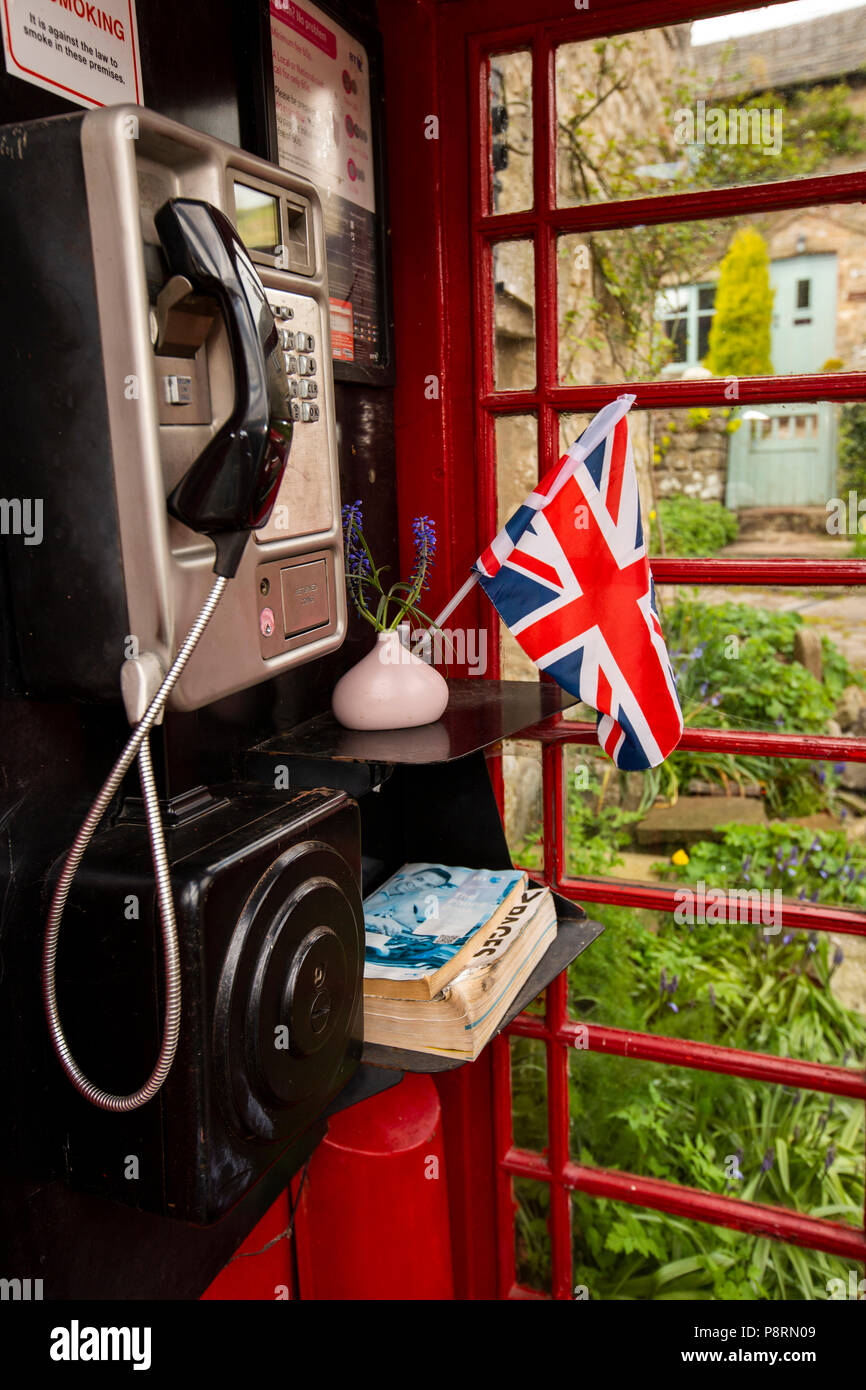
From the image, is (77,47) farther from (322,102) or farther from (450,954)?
(450,954)

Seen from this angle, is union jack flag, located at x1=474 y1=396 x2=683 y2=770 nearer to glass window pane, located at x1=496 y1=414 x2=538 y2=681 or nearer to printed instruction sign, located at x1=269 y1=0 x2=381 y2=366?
glass window pane, located at x1=496 y1=414 x2=538 y2=681

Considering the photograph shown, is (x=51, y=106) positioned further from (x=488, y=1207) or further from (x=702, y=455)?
(x=488, y=1207)

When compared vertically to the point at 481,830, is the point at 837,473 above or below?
above

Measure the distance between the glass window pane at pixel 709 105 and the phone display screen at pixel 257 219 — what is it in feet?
2.47

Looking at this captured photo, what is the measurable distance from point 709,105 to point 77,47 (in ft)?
3.56

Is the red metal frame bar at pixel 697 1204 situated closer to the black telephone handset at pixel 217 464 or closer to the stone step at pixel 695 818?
the stone step at pixel 695 818

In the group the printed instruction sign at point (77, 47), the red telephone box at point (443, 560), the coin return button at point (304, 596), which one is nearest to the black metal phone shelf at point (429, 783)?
the red telephone box at point (443, 560)

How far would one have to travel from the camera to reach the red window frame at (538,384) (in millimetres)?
1599

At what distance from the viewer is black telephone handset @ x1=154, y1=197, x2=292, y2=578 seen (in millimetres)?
917

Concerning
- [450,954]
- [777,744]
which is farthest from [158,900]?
[777,744]

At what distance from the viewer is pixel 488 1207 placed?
2047 millimetres

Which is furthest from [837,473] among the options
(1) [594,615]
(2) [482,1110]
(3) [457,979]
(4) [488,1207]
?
(4) [488,1207]

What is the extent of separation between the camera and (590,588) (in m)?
1.56
